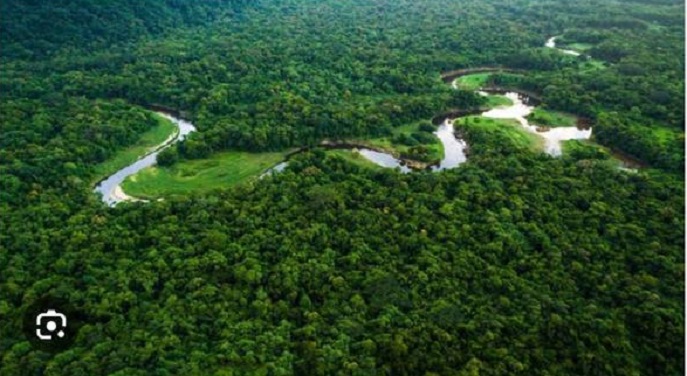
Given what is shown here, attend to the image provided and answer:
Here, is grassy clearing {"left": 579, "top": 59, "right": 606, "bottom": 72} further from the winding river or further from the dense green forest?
the winding river

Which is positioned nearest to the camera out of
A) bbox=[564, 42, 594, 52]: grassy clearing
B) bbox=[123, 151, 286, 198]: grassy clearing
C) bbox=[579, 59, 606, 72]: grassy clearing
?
bbox=[123, 151, 286, 198]: grassy clearing

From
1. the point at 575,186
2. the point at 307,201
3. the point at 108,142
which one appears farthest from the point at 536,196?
the point at 108,142

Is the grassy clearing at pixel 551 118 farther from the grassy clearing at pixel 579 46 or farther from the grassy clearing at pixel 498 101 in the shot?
the grassy clearing at pixel 579 46

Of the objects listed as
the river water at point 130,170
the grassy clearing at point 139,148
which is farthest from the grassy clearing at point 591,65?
the grassy clearing at point 139,148

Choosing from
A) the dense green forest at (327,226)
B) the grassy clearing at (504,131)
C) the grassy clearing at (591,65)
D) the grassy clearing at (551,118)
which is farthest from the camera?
the grassy clearing at (591,65)

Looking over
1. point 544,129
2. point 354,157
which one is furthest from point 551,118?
point 354,157

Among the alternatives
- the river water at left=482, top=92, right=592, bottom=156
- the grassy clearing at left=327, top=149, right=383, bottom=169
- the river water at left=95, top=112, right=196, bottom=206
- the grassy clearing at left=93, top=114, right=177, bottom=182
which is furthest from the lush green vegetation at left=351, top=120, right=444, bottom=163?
the grassy clearing at left=93, top=114, right=177, bottom=182
